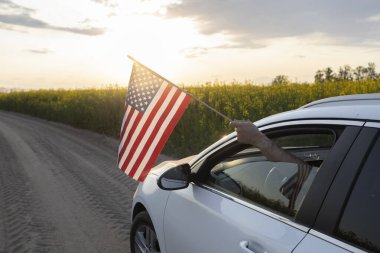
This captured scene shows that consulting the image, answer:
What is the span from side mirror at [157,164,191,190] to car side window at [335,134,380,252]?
1.37m

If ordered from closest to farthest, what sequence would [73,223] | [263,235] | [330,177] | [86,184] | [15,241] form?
[330,177] < [263,235] < [15,241] < [73,223] < [86,184]

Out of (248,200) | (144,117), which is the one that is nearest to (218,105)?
(144,117)

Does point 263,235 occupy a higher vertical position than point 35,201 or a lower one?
higher

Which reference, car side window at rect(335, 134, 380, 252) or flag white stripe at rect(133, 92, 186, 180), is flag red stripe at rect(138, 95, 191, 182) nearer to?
flag white stripe at rect(133, 92, 186, 180)

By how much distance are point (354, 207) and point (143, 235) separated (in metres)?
2.37

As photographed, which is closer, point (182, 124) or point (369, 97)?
point (369, 97)

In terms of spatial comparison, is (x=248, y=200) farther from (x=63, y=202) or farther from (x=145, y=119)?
(x=63, y=202)

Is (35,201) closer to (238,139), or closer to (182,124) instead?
(238,139)

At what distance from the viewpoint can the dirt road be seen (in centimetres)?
542

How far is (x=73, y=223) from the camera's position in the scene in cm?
612

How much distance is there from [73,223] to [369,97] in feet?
16.0

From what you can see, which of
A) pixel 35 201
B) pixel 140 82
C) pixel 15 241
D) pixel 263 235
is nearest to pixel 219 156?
pixel 263 235

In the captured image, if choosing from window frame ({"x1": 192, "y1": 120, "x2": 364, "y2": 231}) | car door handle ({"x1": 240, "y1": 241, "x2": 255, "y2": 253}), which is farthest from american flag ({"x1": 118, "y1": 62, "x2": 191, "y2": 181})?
car door handle ({"x1": 240, "y1": 241, "x2": 255, "y2": 253})

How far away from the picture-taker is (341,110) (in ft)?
7.03
